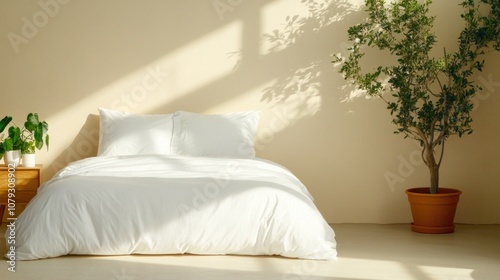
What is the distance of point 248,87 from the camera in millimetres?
6141

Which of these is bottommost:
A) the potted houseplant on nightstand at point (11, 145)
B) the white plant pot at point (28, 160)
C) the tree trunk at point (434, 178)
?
the tree trunk at point (434, 178)

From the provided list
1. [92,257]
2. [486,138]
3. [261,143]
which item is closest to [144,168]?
[92,257]

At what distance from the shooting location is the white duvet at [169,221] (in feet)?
14.3

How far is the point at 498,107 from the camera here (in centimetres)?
604

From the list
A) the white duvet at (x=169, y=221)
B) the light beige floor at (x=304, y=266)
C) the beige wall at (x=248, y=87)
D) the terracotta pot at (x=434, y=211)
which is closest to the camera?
the light beige floor at (x=304, y=266)

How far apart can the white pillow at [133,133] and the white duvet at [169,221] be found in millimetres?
1229

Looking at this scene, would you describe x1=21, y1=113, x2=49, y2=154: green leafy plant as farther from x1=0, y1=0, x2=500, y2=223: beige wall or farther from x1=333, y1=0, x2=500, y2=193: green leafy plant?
x1=333, y1=0, x2=500, y2=193: green leafy plant

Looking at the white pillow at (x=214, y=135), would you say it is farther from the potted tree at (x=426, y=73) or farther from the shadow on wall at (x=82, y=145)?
the potted tree at (x=426, y=73)

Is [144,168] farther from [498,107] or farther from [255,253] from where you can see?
[498,107]

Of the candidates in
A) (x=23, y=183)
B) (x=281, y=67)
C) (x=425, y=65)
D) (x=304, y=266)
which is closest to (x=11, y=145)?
(x=23, y=183)

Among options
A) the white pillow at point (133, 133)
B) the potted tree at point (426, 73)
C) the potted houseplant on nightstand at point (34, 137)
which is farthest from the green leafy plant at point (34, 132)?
the potted tree at point (426, 73)

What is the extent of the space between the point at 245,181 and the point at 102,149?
1730 mm

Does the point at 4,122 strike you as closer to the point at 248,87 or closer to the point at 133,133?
the point at 133,133

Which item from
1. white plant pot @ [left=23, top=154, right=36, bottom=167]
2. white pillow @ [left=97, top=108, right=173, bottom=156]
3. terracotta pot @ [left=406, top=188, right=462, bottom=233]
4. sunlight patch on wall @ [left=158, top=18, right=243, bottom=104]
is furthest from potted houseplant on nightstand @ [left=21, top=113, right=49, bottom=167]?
terracotta pot @ [left=406, top=188, right=462, bottom=233]
